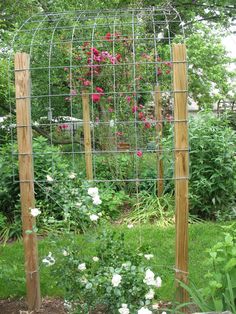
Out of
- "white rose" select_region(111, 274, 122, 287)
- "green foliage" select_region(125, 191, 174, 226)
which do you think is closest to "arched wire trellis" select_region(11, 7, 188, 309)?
"green foliage" select_region(125, 191, 174, 226)

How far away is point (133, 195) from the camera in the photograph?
6770 mm

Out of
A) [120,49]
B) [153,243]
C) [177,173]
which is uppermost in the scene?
[120,49]

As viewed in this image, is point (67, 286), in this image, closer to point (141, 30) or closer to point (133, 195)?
point (133, 195)

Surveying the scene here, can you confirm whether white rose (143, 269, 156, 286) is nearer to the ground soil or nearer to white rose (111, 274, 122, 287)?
white rose (111, 274, 122, 287)

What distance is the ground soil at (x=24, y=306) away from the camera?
3688 mm

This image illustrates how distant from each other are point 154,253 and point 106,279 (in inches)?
78.1

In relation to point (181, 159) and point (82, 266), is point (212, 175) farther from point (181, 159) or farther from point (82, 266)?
point (82, 266)

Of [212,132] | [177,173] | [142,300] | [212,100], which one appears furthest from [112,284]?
[212,100]

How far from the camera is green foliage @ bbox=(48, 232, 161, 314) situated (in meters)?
2.96

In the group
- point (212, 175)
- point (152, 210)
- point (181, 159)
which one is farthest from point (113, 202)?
point (181, 159)

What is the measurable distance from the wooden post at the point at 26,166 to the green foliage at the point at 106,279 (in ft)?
1.08

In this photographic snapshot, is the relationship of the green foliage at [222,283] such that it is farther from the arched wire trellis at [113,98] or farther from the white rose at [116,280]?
the arched wire trellis at [113,98]

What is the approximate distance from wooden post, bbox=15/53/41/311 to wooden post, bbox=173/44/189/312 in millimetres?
1106

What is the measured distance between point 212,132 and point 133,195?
1419mm
